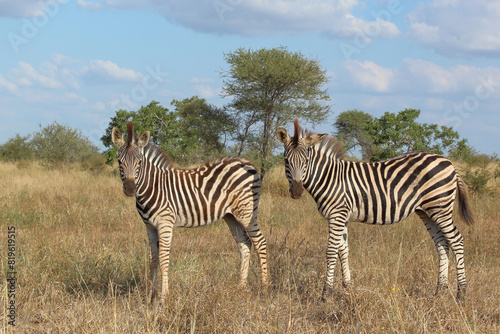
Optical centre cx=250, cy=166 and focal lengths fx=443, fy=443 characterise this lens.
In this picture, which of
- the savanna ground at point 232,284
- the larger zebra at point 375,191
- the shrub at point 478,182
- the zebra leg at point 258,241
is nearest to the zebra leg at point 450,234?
the larger zebra at point 375,191

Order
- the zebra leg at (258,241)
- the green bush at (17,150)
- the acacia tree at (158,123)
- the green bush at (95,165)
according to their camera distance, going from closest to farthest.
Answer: the zebra leg at (258,241) < the acacia tree at (158,123) < the green bush at (95,165) < the green bush at (17,150)

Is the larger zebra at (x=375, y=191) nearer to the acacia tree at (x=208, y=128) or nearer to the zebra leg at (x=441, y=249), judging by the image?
the zebra leg at (x=441, y=249)

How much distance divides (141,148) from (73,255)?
215cm

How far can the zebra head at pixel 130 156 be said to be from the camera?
5.15 m

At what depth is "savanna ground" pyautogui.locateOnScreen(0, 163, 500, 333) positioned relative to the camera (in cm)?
443

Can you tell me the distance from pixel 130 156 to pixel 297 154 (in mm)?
2024

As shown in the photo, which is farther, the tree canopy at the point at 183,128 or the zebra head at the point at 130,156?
the tree canopy at the point at 183,128

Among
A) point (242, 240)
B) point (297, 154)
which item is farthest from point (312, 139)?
point (242, 240)

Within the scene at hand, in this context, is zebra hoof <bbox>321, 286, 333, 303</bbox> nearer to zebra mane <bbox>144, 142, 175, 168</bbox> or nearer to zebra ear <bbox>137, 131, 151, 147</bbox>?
zebra mane <bbox>144, 142, 175, 168</bbox>

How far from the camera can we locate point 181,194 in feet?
19.2

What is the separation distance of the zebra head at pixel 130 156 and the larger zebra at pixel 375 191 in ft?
5.82

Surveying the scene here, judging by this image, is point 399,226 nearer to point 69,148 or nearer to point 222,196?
point 222,196

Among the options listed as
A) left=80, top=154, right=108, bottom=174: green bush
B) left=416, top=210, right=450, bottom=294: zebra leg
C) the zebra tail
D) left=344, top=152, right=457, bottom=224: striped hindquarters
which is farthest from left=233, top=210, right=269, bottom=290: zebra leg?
left=80, top=154, right=108, bottom=174: green bush

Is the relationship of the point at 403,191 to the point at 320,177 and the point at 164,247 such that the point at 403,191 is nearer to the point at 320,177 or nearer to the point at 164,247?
the point at 320,177
